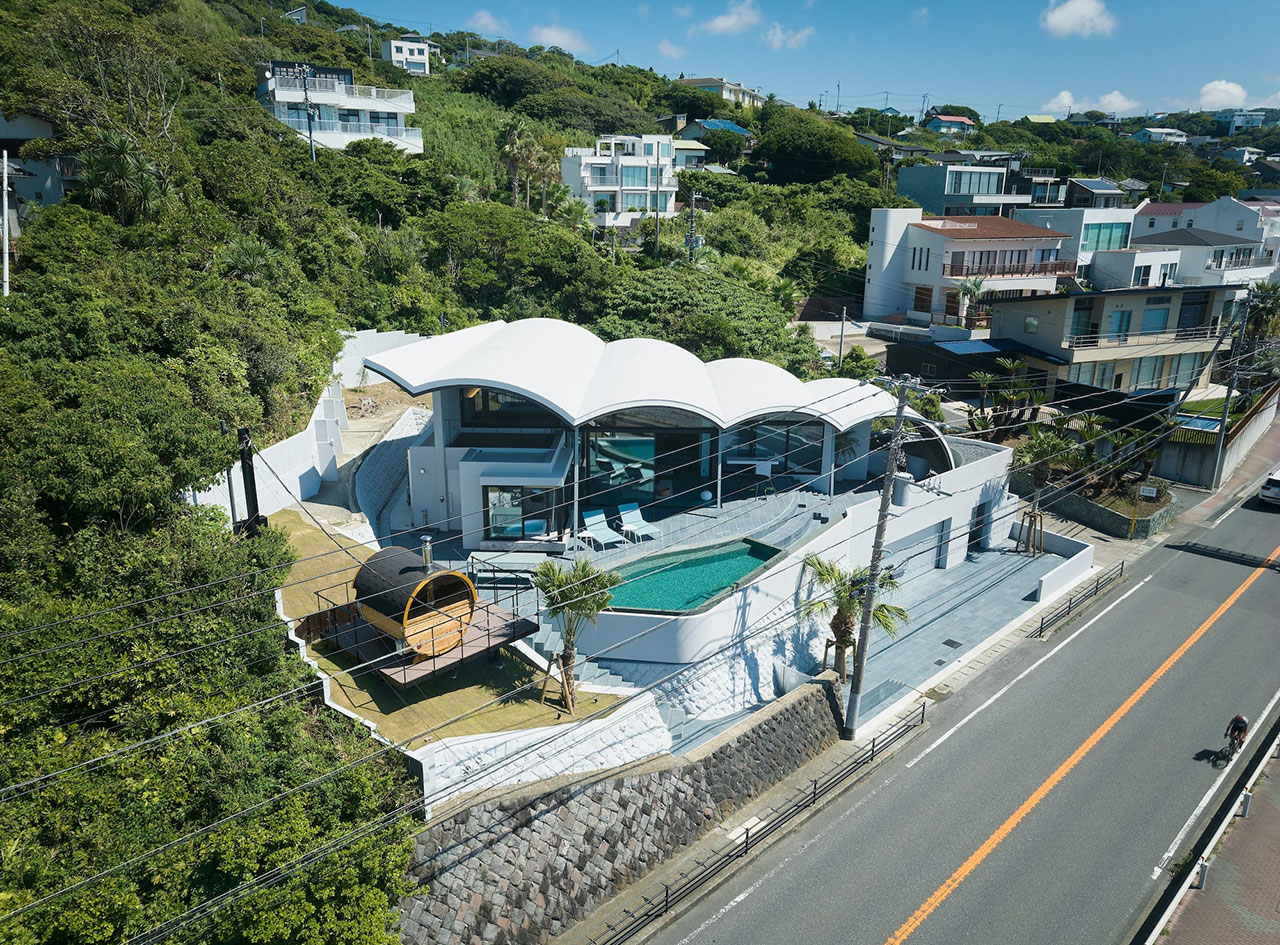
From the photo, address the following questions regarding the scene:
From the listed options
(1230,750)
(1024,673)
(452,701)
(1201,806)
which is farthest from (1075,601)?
(452,701)

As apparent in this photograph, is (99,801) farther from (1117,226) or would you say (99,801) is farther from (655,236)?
(1117,226)

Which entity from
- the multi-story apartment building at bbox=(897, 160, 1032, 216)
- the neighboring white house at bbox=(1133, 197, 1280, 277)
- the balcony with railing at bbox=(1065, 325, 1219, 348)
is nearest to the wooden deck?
the balcony with railing at bbox=(1065, 325, 1219, 348)

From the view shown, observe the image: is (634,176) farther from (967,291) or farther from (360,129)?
(967,291)

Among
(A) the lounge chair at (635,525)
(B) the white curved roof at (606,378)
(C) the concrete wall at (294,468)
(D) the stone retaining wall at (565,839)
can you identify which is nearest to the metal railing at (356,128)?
(C) the concrete wall at (294,468)

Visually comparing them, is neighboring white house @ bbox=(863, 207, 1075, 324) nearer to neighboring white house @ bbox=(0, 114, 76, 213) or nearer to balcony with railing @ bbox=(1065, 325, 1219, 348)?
balcony with railing @ bbox=(1065, 325, 1219, 348)

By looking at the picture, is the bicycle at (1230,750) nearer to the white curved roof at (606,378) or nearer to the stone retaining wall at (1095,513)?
the white curved roof at (606,378)

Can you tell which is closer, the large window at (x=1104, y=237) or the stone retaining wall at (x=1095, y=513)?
the stone retaining wall at (x=1095, y=513)

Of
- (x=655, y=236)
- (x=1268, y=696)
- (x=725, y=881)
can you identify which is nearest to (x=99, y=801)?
(x=725, y=881)
